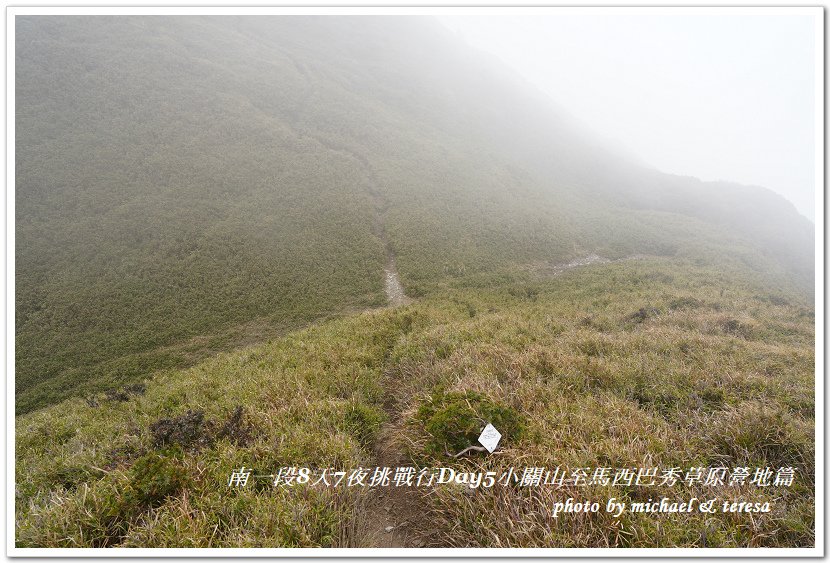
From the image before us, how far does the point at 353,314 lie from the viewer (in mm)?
18609

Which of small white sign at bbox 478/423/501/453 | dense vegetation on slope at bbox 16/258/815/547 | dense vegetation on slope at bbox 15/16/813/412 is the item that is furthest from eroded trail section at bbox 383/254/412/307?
small white sign at bbox 478/423/501/453

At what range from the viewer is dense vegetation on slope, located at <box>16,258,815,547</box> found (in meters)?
3.28

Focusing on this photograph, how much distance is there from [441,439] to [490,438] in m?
0.62

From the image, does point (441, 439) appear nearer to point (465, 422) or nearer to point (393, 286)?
point (465, 422)

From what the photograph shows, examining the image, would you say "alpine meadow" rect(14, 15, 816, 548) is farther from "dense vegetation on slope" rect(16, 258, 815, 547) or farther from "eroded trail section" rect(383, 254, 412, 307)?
"eroded trail section" rect(383, 254, 412, 307)

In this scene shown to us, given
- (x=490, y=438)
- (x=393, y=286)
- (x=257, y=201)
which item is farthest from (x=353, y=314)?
(x=257, y=201)

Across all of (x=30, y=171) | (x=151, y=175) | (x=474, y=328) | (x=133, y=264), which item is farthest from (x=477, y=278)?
(x=30, y=171)

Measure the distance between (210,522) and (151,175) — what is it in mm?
39305

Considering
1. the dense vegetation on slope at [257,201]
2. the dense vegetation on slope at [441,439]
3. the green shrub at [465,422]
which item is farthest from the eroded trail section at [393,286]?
the green shrub at [465,422]

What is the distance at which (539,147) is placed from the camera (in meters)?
64.0

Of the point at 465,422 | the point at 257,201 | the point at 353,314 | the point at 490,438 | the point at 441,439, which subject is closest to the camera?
the point at 490,438

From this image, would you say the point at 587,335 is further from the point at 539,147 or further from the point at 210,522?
the point at 539,147

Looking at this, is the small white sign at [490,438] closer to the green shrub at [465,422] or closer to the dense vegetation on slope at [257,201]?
the green shrub at [465,422]

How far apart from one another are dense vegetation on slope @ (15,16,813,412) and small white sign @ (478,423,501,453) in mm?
16305
